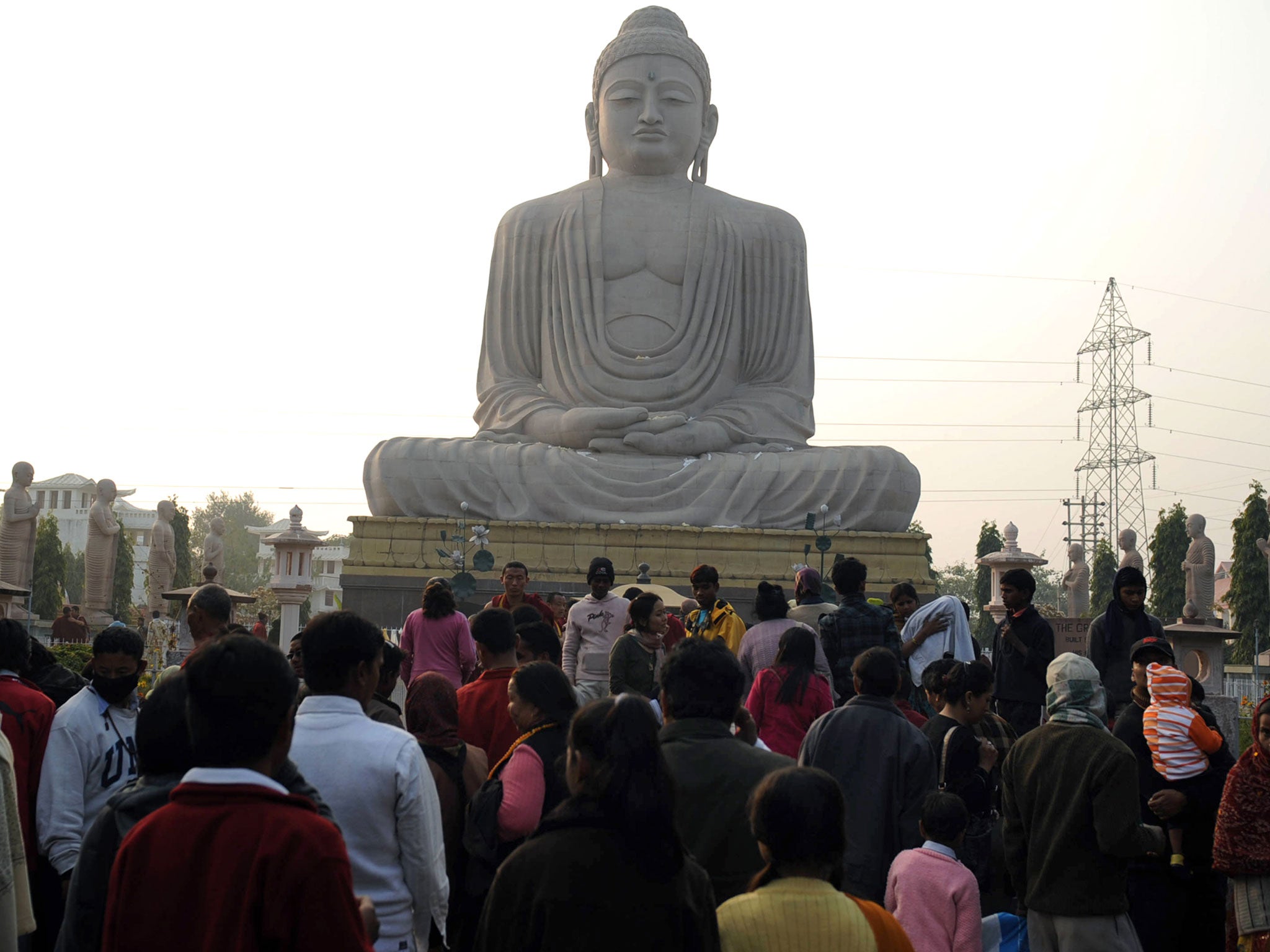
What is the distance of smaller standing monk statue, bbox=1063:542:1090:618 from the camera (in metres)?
21.6

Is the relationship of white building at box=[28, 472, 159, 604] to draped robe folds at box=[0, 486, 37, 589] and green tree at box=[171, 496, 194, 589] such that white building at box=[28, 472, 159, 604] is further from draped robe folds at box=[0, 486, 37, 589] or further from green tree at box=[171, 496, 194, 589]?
draped robe folds at box=[0, 486, 37, 589]

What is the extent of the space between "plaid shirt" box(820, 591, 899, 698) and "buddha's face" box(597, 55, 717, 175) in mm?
10491

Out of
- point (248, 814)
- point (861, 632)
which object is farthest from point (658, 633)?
point (248, 814)

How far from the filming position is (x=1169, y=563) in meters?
26.5

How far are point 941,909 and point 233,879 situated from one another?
6.45ft

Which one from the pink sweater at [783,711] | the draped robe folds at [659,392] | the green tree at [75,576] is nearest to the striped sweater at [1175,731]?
the pink sweater at [783,711]

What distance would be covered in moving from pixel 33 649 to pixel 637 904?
3029 millimetres

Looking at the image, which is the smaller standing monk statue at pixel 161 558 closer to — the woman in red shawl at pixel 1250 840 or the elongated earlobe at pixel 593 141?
the elongated earlobe at pixel 593 141

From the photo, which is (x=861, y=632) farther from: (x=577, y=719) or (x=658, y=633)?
(x=577, y=719)

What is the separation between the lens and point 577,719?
2.31m

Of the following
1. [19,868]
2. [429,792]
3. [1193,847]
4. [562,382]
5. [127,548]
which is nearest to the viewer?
[429,792]

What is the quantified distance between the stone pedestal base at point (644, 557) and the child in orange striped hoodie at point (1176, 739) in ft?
27.8

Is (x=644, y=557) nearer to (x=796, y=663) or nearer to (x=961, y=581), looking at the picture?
(x=796, y=663)

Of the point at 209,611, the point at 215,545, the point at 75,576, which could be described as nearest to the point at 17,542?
the point at 215,545
